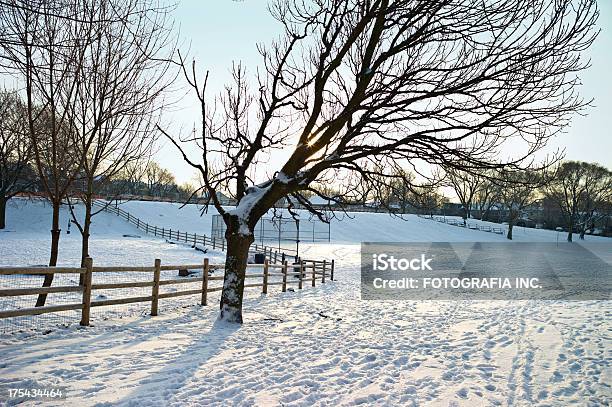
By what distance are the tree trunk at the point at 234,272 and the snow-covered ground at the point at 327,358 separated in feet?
1.22

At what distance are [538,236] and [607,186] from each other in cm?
1172

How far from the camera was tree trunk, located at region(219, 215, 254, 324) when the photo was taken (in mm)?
8461

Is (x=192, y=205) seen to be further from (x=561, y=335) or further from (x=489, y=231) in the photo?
(x=561, y=335)

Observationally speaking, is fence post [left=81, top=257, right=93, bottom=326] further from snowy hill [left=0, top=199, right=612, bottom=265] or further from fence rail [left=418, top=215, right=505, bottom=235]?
fence rail [left=418, top=215, right=505, bottom=235]

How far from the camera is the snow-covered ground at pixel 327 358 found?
491 centimetres

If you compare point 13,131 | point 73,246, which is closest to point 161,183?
point 73,246

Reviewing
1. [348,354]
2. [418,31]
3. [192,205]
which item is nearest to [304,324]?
[348,354]

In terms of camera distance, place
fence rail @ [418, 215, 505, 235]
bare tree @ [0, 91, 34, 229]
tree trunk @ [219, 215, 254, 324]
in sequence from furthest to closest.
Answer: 1. fence rail @ [418, 215, 505, 235]
2. bare tree @ [0, 91, 34, 229]
3. tree trunk @ [219, 215, 254, 324]

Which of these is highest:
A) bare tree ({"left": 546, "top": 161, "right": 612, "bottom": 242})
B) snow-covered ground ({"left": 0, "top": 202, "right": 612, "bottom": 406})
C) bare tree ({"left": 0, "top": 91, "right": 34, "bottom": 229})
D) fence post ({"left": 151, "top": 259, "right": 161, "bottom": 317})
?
bare tree ({"left": 546, "top": 161, "right": 612, "bottom": 242})

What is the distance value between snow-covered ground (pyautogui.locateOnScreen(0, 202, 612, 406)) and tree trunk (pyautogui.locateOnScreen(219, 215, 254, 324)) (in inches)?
14.6

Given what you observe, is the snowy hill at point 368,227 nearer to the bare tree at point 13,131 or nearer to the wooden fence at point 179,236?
→ the wooden fence at point 179,236

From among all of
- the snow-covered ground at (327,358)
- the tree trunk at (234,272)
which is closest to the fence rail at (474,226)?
the snow-covered ground at (327,358)

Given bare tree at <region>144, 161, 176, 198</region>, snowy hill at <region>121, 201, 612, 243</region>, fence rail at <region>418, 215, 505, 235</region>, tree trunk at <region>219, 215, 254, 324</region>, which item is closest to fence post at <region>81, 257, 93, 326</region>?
tree trunk at <region>219, 215, 254, 324</region>

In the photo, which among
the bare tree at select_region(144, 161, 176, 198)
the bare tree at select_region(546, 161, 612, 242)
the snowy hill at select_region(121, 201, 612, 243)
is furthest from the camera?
the bare tree at select_region(144, 161, 176, 198)
